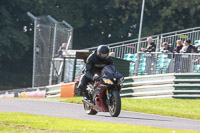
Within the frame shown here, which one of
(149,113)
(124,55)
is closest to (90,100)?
(149,113)

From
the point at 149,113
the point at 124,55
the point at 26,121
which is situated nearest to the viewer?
the point at 26,121

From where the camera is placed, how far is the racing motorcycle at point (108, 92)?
1251 centimetres

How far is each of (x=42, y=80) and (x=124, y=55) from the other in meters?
3.49

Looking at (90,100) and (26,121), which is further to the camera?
(90,100)

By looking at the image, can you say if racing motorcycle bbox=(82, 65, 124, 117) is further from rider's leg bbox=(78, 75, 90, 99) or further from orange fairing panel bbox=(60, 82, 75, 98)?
orange fairing panel bbox=(60, 82, 75, 98)

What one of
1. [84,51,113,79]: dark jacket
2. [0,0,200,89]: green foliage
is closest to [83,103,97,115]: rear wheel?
[84,51,113,79]: dark jacket

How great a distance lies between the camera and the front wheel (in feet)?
40.3

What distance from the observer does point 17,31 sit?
3859 centimetres

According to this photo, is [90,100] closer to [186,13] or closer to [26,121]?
[26,121]

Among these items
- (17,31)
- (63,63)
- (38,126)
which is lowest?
(38,126)

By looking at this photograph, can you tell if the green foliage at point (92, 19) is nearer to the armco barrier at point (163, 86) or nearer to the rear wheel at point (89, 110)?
the armco barrier at point (163, 86)

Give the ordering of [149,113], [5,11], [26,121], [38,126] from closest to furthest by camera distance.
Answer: [38,126] < [26,121] < [149,113] < [5,11]

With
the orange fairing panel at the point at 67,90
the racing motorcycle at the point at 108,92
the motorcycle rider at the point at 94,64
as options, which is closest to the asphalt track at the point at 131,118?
the racing motorcycle at the point at 108,92

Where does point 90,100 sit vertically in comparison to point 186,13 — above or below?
below
